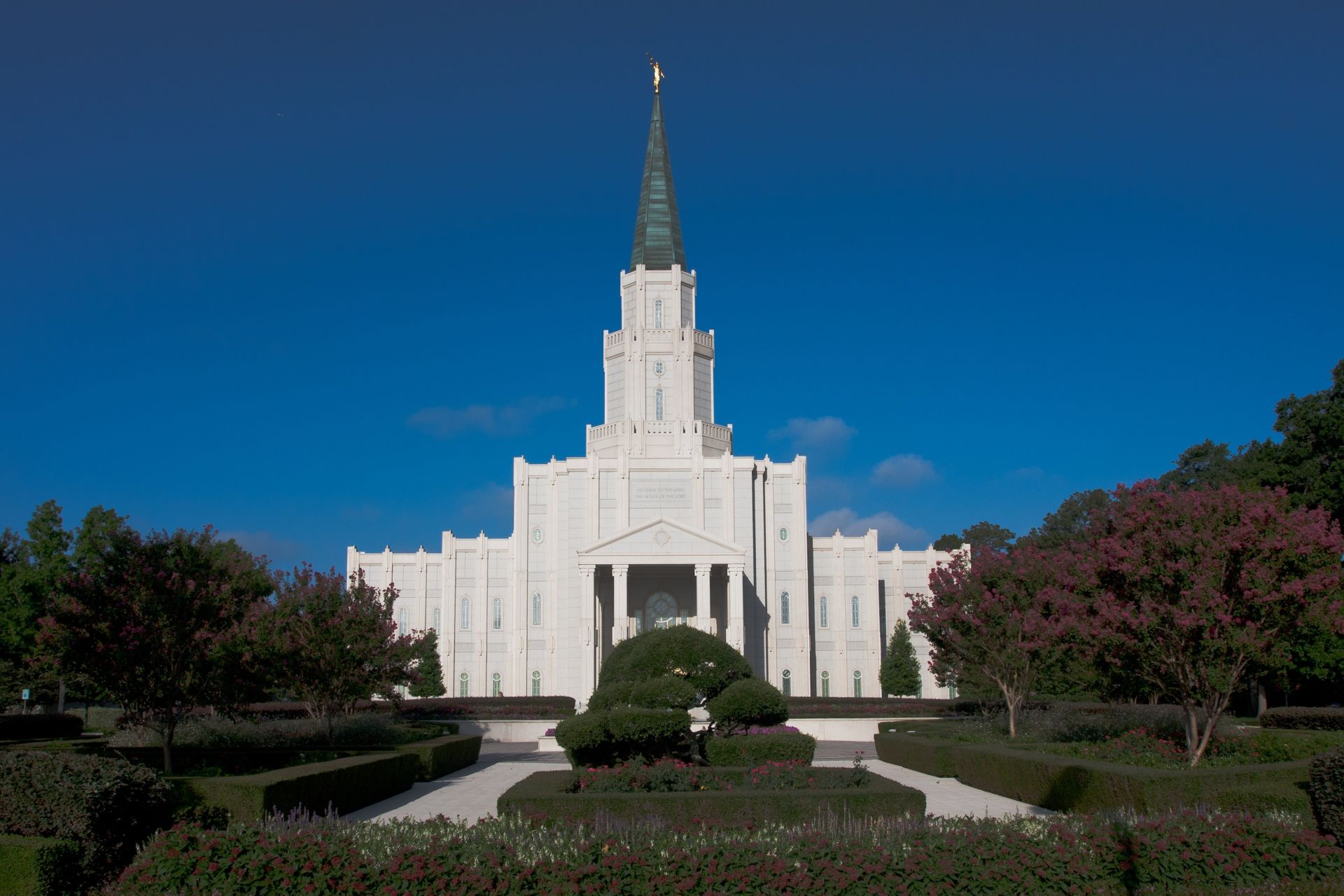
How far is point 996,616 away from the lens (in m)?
31.2

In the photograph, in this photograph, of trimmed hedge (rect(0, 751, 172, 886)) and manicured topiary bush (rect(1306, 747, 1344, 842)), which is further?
manicured topiary bush (rect(1306, 747, 1344, 842))

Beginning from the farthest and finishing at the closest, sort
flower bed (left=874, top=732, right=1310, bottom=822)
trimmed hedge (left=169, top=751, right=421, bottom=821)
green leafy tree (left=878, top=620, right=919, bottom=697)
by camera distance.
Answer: green leafy tree (left=878, top=620, right=919, bottom=697) < trimmed hedge (left=169, top=751, right=421, bottom=821) < flower bed (left=874, top=732, right=1310, bottom=822)

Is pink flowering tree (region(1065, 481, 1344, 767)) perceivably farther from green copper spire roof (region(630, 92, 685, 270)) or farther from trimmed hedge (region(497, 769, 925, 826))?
green copper spire roof (region(630, 92, 685, 270))

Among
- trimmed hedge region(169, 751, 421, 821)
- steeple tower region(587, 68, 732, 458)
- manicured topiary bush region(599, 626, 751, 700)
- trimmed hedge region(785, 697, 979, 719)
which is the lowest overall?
trimmed hedge region(785, 697, 979, 719)

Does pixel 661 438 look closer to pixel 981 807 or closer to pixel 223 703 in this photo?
pixel 223 703

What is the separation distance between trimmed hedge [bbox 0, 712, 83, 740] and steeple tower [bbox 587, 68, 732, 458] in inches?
1307

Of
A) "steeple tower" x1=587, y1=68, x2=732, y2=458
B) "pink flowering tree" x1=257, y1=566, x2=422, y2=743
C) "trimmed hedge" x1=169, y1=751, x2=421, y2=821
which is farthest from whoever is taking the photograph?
"steeple tower" x1=587, y1=68, x2=732, y2=458

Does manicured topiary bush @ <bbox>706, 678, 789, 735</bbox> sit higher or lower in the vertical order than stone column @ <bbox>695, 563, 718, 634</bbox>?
lower

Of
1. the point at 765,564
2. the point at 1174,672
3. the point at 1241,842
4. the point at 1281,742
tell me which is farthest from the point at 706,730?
the point at 765,564

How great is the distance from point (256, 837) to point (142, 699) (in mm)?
11753

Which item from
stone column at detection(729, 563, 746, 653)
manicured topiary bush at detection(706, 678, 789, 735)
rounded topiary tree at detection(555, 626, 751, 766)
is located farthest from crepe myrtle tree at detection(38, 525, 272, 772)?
stone column at detection(729, 563, 746, 653)

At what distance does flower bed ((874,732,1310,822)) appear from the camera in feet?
51.8

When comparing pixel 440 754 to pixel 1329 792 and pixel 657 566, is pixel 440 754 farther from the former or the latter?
pixel 657 566

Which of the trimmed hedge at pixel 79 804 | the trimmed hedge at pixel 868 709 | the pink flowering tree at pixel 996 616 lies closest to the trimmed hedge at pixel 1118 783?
the pink flowering tree at pixel 996 616
